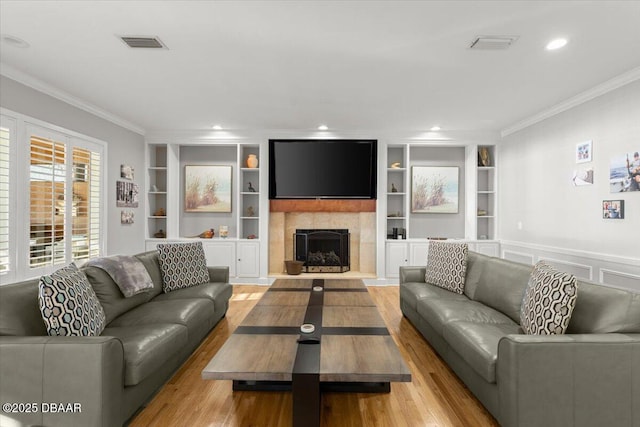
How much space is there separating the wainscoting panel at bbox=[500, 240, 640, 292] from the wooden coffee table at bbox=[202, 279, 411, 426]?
2258 millimetres

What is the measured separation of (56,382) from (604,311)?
306cm

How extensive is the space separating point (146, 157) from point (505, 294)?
18.9 ft

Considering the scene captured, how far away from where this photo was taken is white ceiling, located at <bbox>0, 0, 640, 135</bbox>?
A: 2.41 m

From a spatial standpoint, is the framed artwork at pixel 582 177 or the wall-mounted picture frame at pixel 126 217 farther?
the wall-mounted picture frame at pixel 126 217

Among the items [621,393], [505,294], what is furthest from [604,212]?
[621,393]

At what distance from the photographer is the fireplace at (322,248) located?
251 inches

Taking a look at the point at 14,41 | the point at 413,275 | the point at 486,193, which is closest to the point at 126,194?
the point at 14,41

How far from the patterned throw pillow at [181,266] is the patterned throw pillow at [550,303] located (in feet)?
10.4

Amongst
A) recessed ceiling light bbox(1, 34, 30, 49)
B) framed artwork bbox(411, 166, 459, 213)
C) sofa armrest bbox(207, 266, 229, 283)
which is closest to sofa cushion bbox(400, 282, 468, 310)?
sofa armrest bbox(207, 266, 229, 283)

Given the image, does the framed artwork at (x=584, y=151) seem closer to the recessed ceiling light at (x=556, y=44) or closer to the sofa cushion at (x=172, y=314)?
the recessed ceiling light at (x=556, y=44)

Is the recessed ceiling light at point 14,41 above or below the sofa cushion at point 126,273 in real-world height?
above

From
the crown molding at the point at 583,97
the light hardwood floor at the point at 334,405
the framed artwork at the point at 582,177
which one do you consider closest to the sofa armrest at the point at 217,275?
the light hardwood floor at the point at 334,405

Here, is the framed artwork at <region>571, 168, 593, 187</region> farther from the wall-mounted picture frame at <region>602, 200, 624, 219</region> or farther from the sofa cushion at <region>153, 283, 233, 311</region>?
the sofa cushion at <region>153, 283, 233, 311</region>

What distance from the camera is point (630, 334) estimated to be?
6.29 feet
